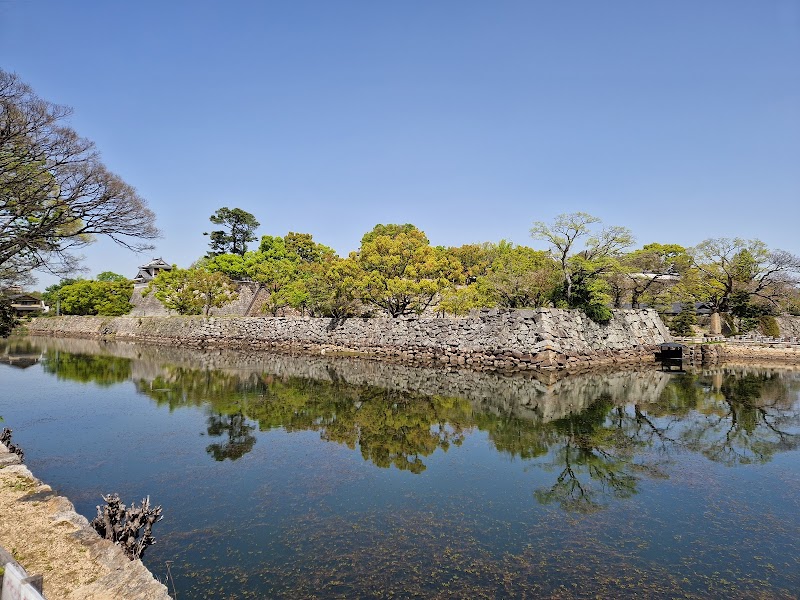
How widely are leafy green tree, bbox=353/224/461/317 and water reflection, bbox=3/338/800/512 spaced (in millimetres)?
5966

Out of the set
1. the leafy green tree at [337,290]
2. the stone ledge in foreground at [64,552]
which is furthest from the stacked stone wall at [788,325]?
the stone ledge in foreground at [64,552]

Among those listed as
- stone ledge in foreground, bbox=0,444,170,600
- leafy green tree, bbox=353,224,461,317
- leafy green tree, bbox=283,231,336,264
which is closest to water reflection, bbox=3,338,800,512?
stone ledge in foreground, bbox=0,444,170,600

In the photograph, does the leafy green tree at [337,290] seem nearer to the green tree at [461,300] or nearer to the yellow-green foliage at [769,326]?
the green tree at [461,300]

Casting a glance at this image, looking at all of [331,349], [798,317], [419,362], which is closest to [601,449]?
[419,362]

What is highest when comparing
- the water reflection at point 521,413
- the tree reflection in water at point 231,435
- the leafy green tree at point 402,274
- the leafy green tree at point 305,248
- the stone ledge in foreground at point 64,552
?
the leafy green tree at point 305,248

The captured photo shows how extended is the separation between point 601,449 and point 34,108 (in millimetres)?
14603

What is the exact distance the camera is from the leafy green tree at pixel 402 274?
91.8 ft

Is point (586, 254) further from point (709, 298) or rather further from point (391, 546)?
point (391, 546)

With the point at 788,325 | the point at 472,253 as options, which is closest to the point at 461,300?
the point at 788,325

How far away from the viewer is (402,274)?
95.0 ft

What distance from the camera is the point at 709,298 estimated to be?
32.1 m

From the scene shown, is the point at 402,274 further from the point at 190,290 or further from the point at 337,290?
the point at 190,290

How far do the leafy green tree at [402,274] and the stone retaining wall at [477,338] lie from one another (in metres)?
1.76

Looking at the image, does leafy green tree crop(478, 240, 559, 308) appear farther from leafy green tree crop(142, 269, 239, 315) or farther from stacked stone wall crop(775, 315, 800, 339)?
leafy green tree crop(142, 269, 239, 315)
